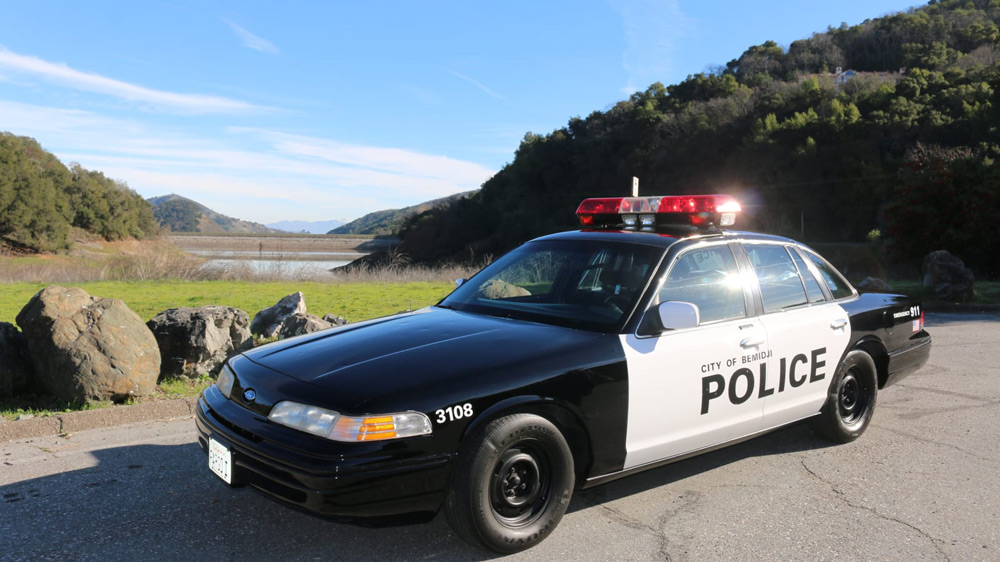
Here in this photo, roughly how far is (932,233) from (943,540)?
787 inches

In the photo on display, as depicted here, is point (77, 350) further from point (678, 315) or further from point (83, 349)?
point (678, 315)

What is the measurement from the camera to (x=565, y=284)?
14.3 ft

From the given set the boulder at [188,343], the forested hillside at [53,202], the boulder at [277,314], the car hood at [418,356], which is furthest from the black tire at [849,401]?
the forested hillside at [53,202]

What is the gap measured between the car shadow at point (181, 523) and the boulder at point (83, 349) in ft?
4.20

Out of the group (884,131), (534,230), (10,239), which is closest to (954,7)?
(884,131)

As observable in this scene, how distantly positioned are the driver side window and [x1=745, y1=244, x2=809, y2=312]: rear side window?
242mm

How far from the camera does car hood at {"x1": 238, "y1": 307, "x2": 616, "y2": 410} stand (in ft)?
10.1

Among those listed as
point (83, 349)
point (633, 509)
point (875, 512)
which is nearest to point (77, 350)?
point (83, 349)

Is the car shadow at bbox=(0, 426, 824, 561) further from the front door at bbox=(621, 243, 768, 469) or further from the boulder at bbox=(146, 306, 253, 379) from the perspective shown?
the boulder at bbox=(146, 306, 253, 379)

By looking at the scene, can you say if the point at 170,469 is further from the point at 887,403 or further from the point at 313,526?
the point at 887,403

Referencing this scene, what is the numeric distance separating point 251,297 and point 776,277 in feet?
39.4

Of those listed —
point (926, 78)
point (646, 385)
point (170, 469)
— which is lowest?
point (170, 469)

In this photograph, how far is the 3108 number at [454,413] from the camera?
9.87 ft

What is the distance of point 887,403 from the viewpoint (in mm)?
6273
